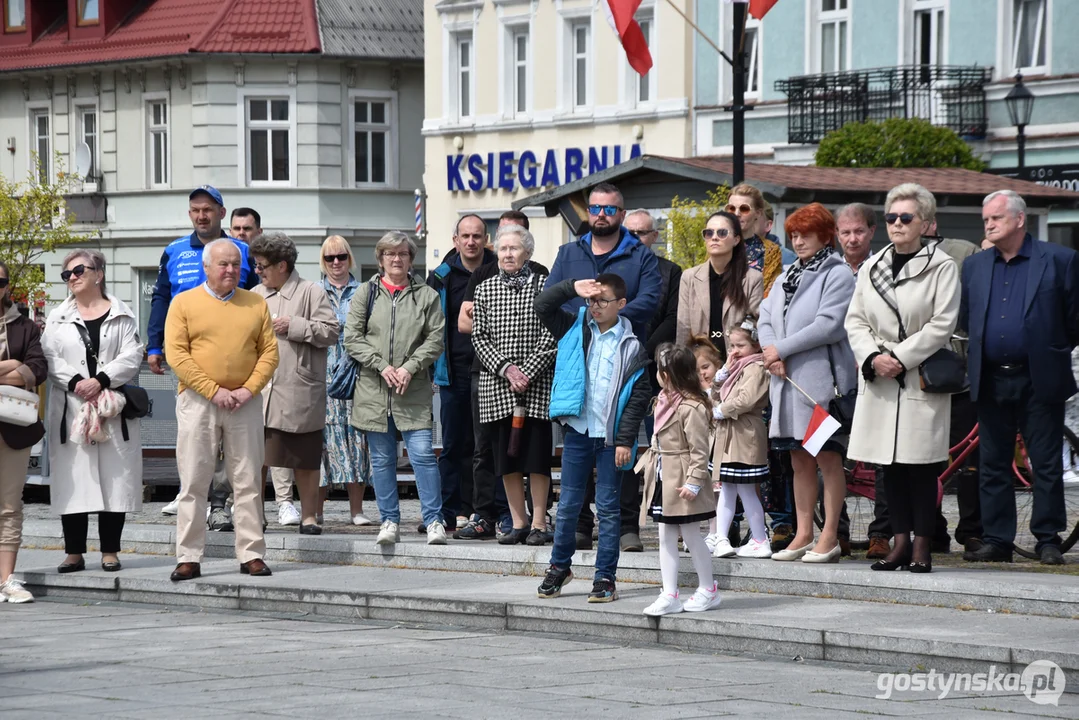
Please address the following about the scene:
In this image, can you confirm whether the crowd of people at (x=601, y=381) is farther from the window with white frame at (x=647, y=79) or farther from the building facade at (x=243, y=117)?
the building facade at (x=243, y=117)

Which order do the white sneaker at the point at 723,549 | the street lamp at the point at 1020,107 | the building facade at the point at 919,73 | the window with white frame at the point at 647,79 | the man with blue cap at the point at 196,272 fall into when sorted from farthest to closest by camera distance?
the window with white frame at the point at 647,79 → the building facade at the point at 919,73 → the street lamp at the point at 1020,107 → the man with blue cap at the point at 196,272 → the white sneaker at the point at 723,549

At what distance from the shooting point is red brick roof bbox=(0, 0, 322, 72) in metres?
42.2

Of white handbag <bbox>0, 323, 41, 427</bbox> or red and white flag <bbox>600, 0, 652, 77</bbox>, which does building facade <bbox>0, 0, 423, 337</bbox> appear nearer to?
red and white flag <bbox>600, 0, 652, 77</bbox>

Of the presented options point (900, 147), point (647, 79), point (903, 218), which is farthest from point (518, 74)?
point (903, 218)

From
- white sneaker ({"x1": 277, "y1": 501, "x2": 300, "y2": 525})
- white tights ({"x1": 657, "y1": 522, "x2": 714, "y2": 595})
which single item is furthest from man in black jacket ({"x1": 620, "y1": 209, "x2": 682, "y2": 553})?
white sneaker ({"x1": 277, "y1": 501, "x2": 300, "y2": 525})

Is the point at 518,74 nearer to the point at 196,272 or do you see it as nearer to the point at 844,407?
the point at 196,272

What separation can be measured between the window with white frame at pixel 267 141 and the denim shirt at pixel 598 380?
33466 millimetres

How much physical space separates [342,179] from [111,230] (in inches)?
219

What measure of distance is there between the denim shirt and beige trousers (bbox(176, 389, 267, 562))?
2.33 meters

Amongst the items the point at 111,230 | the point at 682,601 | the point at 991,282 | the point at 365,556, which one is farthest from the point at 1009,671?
the point at 111,230

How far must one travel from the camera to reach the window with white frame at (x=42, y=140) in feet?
149

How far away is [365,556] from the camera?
12.2 meters

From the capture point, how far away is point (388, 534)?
11953 millimetres

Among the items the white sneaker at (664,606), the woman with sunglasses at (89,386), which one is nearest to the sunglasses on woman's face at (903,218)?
the white sneaker at (664,606)
